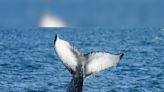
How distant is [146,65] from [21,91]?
13.0m

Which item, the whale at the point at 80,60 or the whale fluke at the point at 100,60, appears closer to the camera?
the whale at the point at 80,60

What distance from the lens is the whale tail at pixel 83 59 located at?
1398 cm

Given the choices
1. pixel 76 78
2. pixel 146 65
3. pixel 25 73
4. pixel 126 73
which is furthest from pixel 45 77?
pixel 76 78

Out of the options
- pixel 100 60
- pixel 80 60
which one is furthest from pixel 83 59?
pixel 100 60

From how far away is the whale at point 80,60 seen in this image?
14.0 meters

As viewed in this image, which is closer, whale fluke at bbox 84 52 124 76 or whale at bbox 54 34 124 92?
whale at bbox 54 34 124 92

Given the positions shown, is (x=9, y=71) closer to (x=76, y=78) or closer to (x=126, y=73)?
(x=126, y=73)

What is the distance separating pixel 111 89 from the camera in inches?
1001

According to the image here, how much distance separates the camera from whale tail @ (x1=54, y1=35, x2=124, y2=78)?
13977 millimetres

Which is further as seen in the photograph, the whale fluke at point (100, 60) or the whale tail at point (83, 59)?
the whale fluke at point (100, 60)

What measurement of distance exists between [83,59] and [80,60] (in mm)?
81

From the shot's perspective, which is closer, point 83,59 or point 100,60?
point 100,60

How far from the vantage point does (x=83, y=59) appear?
14.6m

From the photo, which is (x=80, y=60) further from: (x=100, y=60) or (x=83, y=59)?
(x=100, y=60)
